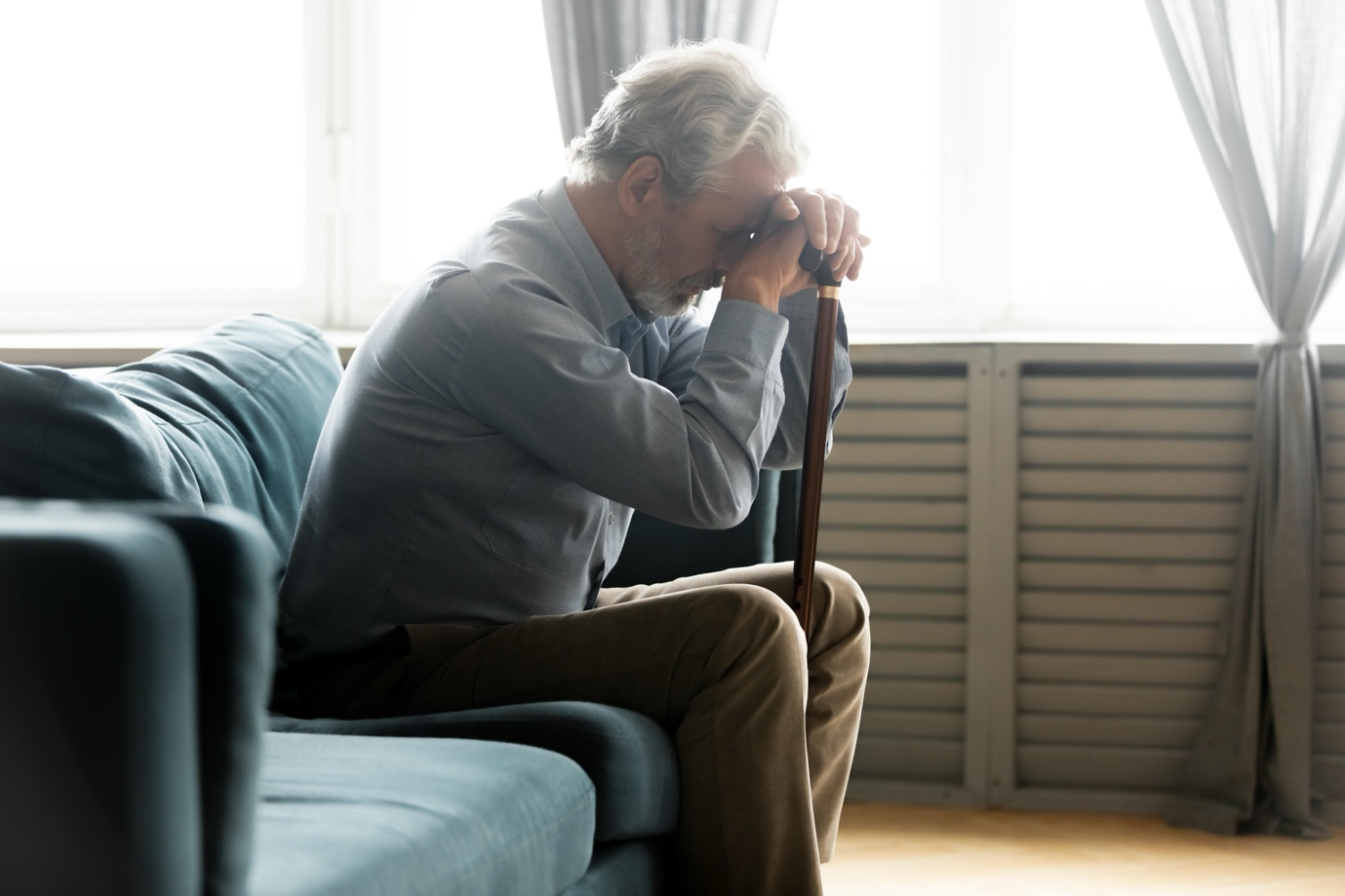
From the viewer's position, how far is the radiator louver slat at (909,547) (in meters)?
2.68

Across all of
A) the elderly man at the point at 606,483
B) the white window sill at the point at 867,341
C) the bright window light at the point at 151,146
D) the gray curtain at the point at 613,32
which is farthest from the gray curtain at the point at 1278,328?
the bright window light at the point at 151,146

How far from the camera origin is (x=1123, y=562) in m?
2.64

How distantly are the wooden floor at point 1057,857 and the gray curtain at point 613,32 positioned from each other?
5.17 ft

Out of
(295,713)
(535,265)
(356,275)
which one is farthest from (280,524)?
(356,275)

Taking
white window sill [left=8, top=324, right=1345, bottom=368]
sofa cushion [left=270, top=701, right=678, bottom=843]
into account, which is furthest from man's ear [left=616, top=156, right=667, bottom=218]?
white window sill [left=8, top=324, right=1345, bottom=368]

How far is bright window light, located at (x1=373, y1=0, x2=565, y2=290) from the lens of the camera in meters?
3.16

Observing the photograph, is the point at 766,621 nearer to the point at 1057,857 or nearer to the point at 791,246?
the point at 791,246

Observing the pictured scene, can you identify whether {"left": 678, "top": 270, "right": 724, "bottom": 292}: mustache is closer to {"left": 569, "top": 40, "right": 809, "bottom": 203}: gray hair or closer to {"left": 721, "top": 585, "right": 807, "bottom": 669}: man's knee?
{"left": 569, "top": 40, "right": 809, "bottom": 203}: gray hair

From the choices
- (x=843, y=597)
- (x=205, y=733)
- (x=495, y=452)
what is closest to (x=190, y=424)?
(x=495, y=452)

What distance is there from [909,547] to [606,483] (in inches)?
53.5

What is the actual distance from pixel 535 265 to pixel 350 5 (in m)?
1.87

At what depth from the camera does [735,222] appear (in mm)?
1714

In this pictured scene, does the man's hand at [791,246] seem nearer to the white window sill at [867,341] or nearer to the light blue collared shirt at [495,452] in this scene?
the light blue collared shirt at [495,452]

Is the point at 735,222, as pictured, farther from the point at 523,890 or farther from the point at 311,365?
the point at 523,890
